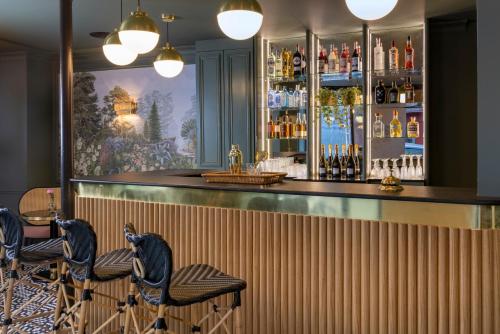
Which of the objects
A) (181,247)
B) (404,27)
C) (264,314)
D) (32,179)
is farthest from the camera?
(32,179)

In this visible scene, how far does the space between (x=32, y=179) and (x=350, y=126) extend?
4.48 m

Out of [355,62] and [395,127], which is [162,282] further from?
[355,62]

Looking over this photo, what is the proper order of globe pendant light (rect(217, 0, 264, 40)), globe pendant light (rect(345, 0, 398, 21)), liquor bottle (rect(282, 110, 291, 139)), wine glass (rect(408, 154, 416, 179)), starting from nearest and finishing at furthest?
1. globe pendant light (rect(345, 0, 398, 21))
2. globe pendant light (rect(217, 0, 264, 40))
3. wine glass (rect(408, 154, 416, 179))
4. liquor bottle (rect(282, 110, 291, 139))

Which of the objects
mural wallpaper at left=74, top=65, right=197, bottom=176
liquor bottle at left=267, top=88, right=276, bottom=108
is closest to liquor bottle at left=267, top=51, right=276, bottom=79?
liquor bottle at left=267, top=88, right=276, bottom=108

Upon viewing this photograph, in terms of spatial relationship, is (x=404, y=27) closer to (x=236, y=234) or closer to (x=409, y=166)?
(x=409, y=166)

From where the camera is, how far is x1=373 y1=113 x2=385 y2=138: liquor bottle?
17.3ft

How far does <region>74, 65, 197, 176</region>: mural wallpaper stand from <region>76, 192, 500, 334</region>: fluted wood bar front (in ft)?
11.5

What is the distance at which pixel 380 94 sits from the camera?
528 cm

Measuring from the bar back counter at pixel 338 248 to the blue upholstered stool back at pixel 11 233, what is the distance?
59 centimetres

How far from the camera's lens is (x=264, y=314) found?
2.99 meters

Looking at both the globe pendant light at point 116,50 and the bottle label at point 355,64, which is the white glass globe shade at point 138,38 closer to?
the globe pendant light at point 116,50

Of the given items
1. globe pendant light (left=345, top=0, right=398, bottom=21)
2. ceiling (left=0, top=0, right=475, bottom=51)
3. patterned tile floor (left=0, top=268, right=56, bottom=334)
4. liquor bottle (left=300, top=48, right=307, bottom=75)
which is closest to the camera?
globe pendant light (left=345, top=0, right=398, bottom=21)

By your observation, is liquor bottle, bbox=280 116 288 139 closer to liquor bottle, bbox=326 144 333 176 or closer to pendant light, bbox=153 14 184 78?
liquor bottle, bbox=326 144 333 176

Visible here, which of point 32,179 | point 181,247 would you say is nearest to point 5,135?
point 32,179
